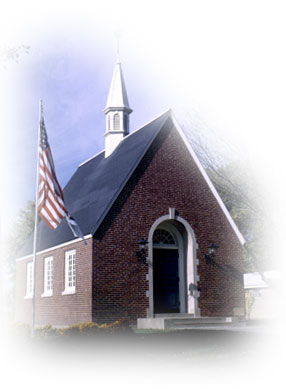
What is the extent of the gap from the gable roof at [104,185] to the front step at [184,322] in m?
3.90

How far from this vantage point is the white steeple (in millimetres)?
26016

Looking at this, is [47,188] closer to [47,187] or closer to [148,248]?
[47,187]

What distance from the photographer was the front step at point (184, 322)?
17.8m

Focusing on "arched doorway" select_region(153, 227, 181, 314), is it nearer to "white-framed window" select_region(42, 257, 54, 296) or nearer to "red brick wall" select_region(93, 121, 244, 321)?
"red brick wall" select_region(93, 121, 244, 321)

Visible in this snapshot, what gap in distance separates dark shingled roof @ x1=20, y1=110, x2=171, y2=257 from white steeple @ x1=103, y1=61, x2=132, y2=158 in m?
0.84

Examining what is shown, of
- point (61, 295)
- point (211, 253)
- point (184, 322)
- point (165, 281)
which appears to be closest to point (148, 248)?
point (165, 281)

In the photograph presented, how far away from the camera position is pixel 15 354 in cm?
1014

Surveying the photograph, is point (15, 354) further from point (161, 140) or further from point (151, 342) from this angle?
point (161, 140)

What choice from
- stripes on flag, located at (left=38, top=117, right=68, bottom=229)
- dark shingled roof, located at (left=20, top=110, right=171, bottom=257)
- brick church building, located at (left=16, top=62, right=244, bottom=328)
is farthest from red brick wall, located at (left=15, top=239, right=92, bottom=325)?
stripes on flag, located at (left=38, top=117, right=68, bottom=229)

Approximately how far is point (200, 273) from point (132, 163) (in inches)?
217

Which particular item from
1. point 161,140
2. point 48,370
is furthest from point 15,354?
point 161,140

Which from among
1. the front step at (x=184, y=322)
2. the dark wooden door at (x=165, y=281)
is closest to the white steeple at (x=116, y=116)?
the dark wooden door at (x=165, y=281)

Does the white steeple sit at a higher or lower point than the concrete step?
higher

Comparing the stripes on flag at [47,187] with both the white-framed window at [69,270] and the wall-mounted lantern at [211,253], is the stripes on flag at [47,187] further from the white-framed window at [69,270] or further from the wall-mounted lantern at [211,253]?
the wall-mounted lantern at [211,253]
